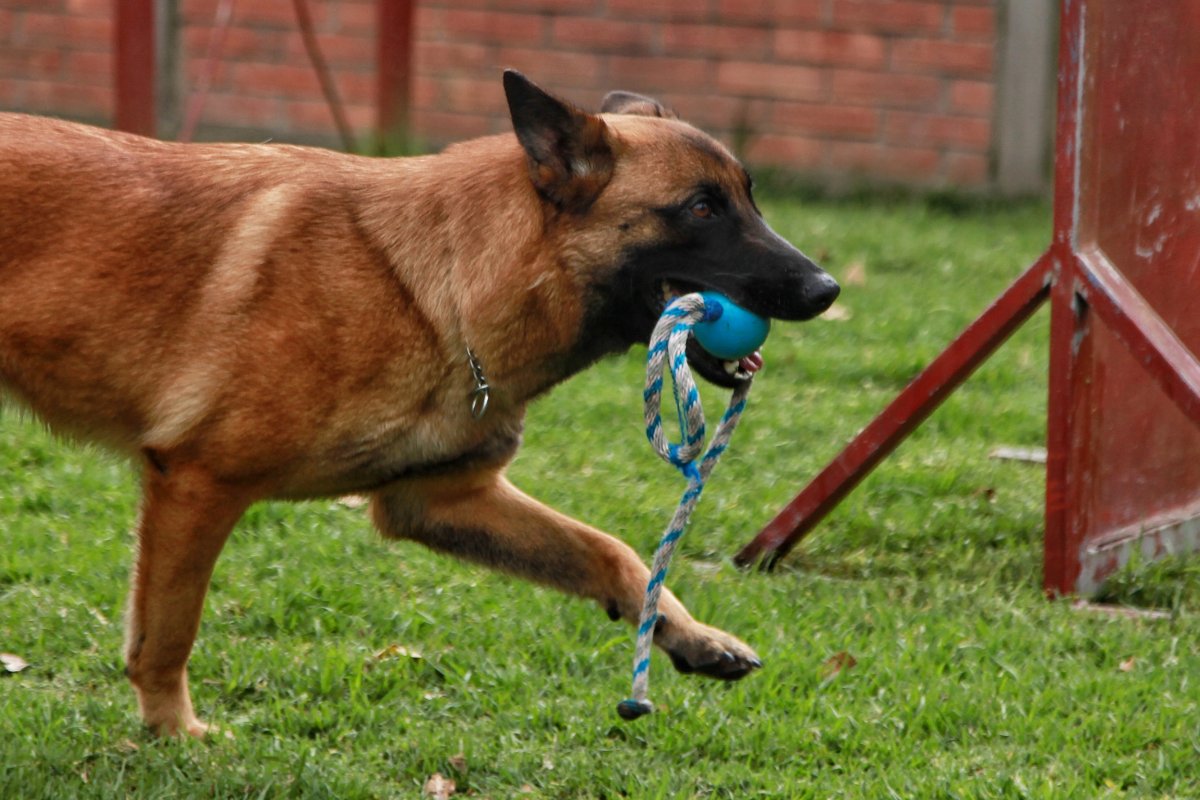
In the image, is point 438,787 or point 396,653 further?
point 396,653

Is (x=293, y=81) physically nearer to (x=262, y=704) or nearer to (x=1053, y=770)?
(x=262, y=704)

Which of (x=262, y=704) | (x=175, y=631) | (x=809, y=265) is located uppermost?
(x=809, y=265)

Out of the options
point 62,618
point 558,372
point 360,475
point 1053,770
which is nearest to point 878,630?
point 1053,770

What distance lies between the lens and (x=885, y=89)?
375 inches

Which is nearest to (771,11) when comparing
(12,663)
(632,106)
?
(632,106)

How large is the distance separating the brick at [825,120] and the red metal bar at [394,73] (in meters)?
2.22

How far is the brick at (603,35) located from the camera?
9.71 metres

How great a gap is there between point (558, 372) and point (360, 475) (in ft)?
1.65

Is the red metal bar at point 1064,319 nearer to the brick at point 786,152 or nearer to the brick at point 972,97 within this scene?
the brick at point 972,97

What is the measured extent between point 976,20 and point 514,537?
20.9ft

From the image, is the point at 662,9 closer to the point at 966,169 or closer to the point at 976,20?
the point at 976,20

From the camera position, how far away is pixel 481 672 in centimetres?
405

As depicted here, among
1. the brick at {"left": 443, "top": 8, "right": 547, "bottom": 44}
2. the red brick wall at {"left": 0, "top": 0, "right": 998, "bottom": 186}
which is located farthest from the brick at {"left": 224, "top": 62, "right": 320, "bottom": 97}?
the brick at {"left": 443, "top": 8, "right": 547, "bottom": 44}

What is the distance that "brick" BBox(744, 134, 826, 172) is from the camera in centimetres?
966
